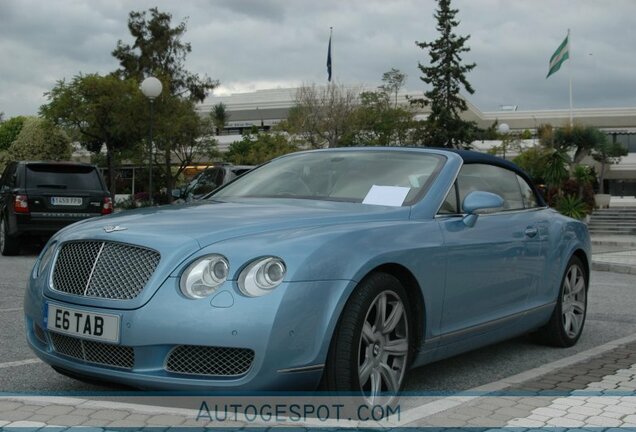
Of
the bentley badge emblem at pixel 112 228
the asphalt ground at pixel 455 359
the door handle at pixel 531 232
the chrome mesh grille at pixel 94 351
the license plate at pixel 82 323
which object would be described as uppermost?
the bentley badge emblem at pixel 112 228

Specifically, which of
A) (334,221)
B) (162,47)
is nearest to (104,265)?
(334,221)

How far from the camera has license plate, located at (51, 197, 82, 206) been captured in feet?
45.1

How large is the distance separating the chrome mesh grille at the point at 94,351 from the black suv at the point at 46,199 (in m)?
9.78

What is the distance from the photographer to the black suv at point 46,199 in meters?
13.6

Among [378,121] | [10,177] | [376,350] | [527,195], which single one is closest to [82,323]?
[376,350]

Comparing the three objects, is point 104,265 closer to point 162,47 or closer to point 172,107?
point 172,107

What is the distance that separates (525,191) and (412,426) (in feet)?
9.78

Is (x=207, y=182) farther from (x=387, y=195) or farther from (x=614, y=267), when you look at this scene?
(x=387, y=195)

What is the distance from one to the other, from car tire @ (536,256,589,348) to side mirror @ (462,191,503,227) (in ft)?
5.08

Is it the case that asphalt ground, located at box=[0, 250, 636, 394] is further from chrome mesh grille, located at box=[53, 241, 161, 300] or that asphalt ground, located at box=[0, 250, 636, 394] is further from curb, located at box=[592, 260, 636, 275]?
curb, located at box=[592, 260, 636, 275]

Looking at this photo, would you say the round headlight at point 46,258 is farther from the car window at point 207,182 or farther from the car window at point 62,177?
the car window at point 207,182

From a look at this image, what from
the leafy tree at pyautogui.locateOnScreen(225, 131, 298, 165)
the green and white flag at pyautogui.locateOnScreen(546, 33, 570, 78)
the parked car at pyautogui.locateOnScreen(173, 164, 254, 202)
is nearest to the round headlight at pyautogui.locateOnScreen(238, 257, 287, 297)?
the parked car at pyautogui.locateOnScreen(173, 164, 254, 202)

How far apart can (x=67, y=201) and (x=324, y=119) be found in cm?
3289

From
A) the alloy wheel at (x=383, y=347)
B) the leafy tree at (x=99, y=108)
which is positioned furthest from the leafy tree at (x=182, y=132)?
the alloy wheel at (x=383, y=347)
